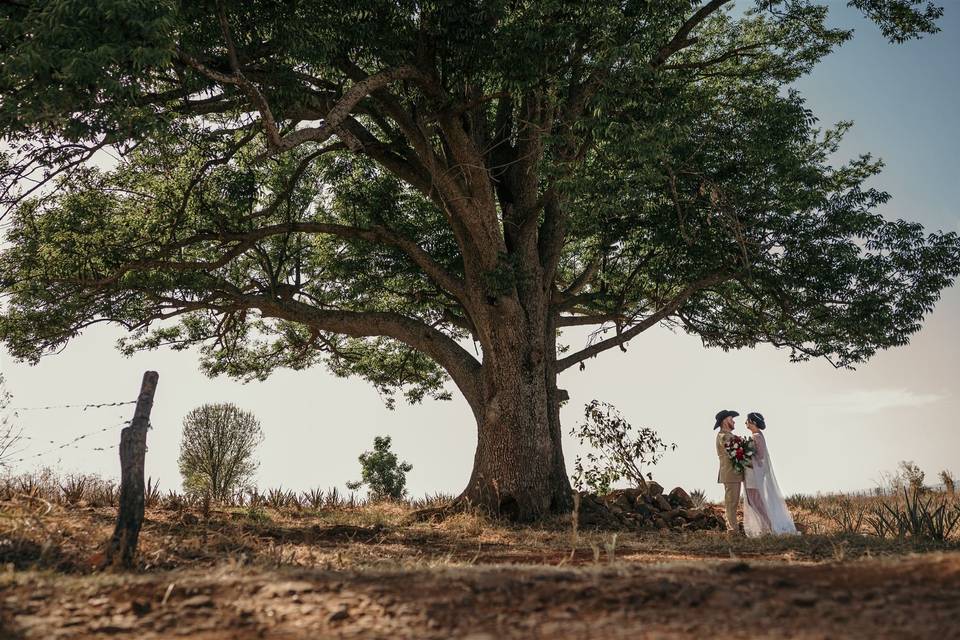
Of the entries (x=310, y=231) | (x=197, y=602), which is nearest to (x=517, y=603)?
(x=197, y=602)

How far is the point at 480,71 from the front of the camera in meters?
10.2

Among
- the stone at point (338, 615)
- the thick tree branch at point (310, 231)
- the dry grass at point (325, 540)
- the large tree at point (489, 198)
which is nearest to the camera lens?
the stone at point (338, 615)

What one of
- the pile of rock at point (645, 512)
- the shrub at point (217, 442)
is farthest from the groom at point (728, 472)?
the shrub at point (217, 442)

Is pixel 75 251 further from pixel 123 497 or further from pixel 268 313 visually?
pixel 123 497

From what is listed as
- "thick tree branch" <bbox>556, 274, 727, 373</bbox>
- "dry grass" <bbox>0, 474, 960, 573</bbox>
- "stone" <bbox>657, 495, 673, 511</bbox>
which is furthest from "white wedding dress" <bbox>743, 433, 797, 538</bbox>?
"thick tree branch" <bbox>556, 274, 727, 373</bbox>

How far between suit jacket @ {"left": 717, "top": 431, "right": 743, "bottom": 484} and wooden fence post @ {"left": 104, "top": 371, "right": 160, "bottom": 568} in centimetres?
847

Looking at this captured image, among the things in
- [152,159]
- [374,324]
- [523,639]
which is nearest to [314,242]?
[374,324]

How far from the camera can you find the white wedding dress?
11516 millimetres

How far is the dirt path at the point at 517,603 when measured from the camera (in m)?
3.53

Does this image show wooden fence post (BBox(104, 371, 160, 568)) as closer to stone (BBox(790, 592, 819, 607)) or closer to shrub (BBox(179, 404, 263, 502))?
stone (BBox(790, 592, 819, 607))

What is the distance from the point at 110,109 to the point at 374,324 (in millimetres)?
7037

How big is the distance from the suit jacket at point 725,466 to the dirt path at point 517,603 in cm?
723

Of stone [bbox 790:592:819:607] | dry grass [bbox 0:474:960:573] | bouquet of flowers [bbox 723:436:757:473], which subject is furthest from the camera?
bouquet of flowers [bbox 723:436:757:473]

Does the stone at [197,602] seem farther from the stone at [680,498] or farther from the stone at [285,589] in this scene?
the stone at [680,498]
